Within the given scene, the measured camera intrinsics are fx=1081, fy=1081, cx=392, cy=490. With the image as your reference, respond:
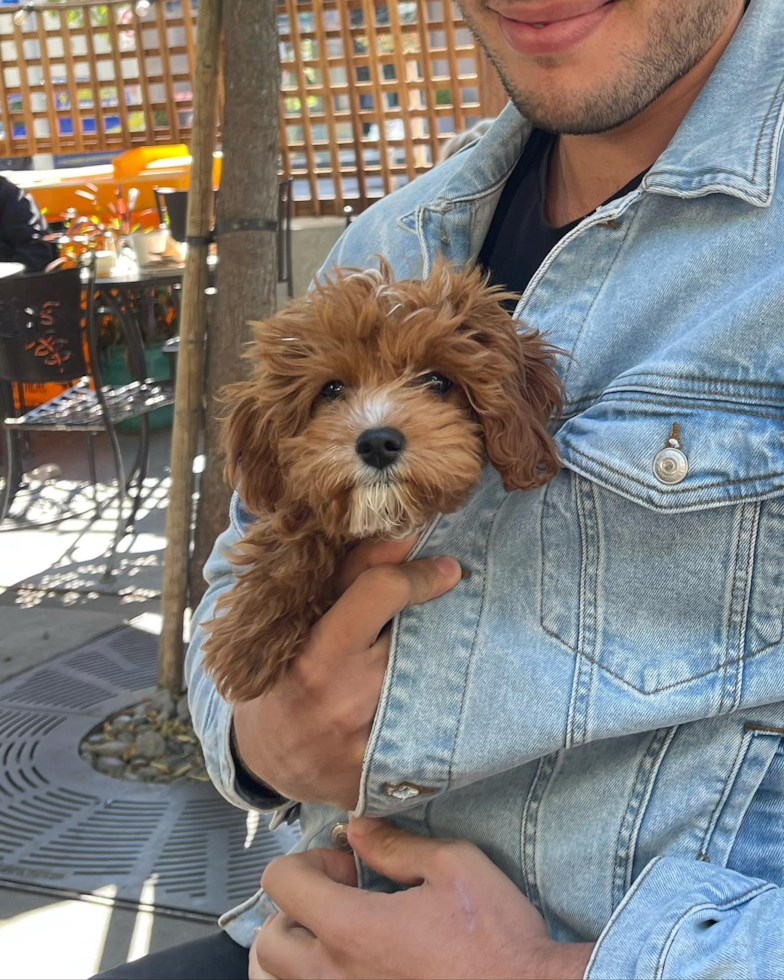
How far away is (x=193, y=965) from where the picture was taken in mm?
1733

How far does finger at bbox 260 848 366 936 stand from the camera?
4.79ft

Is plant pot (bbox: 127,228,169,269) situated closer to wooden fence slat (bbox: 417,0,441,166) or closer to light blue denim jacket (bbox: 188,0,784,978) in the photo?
wooden fence slat (bbox: 417,0,441,166)

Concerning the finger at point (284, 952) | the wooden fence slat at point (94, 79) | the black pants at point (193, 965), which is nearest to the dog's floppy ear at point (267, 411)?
the finger at point (284, 952)

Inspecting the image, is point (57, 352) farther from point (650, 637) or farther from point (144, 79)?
point (144, 79)

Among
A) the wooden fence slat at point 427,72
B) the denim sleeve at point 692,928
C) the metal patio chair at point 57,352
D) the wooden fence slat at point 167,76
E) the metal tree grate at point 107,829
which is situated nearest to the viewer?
the denim sleeve at point 692,928

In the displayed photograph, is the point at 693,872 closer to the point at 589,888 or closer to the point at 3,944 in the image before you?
the point at 589,888

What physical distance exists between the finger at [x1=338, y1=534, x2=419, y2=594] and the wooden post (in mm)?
2186

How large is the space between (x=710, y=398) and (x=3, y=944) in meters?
2.79

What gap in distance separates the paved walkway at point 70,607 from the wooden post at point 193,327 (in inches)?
43.9

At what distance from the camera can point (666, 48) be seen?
63.2 inches

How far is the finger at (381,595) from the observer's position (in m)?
1.44

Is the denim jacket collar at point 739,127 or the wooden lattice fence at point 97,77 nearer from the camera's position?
the denim jacket collar at point 739,127

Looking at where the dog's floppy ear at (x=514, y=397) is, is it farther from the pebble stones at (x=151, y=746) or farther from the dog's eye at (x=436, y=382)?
the pebble stones at (x=151, y=746)

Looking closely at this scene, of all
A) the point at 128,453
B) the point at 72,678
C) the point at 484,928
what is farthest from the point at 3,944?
the point at 128,453
